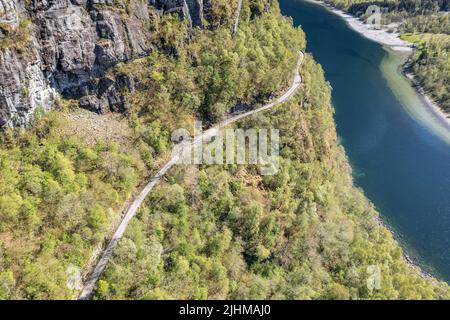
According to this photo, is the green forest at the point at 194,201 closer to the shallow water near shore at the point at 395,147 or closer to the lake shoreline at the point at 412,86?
the lake shoreline at the point at 412,86

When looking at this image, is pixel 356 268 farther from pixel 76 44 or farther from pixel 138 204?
pixel 76 44

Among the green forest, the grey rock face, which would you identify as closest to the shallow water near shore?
the green forest

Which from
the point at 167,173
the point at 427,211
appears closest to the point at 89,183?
the point at 167,173
